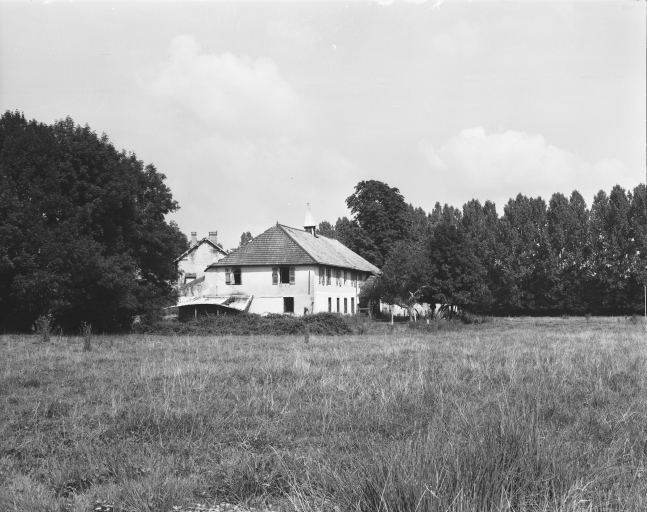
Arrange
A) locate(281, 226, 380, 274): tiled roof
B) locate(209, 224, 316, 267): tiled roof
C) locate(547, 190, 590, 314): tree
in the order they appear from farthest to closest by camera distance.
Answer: locate(547, 190, 590, 314): tree < locate(281, 226, 380, 274): tiled roof < locate(209, 224, 316, 267): tiled roof

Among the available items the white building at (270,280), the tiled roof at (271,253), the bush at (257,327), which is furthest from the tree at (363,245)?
the bush at (257,327)

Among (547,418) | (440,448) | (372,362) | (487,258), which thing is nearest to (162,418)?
(440,448)

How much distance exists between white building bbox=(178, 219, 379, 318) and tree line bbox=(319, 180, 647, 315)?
6537 mm

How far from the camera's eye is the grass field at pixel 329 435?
170 inches

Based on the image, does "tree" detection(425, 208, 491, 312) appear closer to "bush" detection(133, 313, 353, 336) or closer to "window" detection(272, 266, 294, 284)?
"window" detection(272, 266, 294, 284)

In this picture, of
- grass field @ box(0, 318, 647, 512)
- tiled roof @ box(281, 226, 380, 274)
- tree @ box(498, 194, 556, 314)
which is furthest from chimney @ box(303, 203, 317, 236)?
grass field @ box(0, 318, 647, 512)

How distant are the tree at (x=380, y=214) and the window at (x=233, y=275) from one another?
79.4 feet

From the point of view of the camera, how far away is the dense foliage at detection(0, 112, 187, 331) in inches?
1120

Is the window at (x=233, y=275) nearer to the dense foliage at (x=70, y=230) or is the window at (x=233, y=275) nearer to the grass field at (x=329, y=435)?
the dense foliage at (x=70, y=230)

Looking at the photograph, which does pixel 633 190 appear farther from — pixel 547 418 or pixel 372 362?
pixel 547 418

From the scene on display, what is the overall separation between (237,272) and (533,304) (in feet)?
114

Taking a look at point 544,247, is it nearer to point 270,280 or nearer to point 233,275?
point 270,280

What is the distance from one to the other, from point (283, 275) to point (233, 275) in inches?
179

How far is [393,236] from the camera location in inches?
2842
